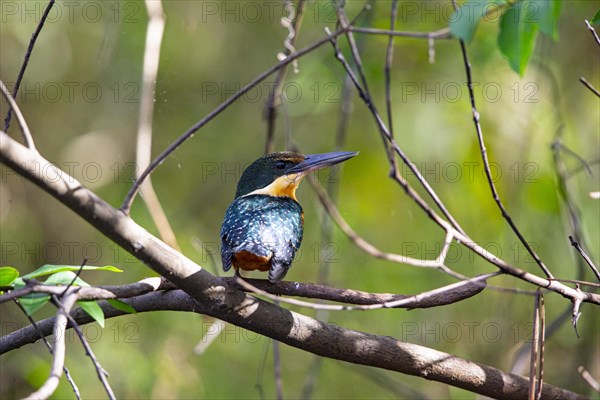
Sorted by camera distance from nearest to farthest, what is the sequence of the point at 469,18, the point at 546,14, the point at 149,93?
1. the point at 469,18
2. the point at 546,14
3. the point at 149,93

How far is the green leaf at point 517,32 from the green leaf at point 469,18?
0.05 meters

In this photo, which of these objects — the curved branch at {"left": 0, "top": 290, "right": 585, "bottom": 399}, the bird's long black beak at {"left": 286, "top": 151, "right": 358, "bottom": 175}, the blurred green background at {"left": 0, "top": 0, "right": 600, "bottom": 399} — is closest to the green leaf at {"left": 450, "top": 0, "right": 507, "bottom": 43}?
the curved branch at {"left": 0, "top": 290, "right": 585, "bottom": 399}

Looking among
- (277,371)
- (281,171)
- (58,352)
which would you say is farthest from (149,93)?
(58,352)

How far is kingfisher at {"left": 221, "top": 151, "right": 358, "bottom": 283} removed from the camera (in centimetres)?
240

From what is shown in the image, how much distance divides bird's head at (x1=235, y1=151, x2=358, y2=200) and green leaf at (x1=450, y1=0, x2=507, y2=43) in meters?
1.50

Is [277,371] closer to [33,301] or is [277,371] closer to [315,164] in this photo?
[315,164]

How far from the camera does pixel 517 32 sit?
176cm

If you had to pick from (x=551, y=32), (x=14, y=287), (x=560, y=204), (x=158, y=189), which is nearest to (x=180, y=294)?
(x=14, y=287)

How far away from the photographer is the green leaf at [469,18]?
59.7 inches

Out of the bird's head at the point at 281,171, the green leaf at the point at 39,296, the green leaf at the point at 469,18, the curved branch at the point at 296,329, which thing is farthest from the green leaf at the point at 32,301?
the bird's head at the point at 281,171

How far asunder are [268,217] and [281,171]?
56 cm

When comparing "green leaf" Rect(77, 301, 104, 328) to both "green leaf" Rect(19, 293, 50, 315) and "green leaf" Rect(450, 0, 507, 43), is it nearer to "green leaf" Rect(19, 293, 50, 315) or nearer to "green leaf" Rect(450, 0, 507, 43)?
"green leaf" Rect(19, 293, 50, 315)

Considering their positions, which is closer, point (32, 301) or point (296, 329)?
point (32, 301)

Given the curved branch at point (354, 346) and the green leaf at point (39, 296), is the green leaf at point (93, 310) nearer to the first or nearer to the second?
the green leaf at point (39, 296)
